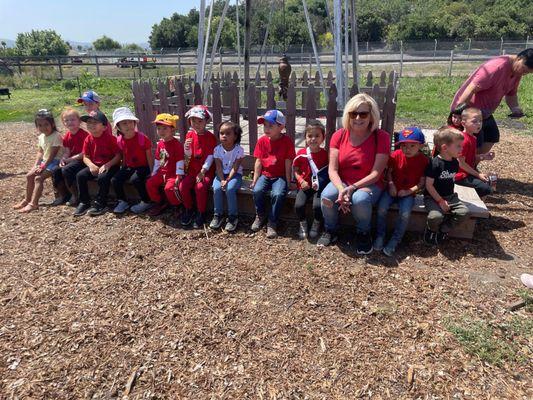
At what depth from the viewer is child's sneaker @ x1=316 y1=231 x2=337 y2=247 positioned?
13.3 feet

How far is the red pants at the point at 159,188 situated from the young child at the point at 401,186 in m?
2.21

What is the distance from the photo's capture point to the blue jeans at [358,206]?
3768 mm

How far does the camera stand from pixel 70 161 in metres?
5.05

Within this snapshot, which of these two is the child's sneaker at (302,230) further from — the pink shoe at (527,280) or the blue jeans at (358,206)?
the pink shoe at (527,280)

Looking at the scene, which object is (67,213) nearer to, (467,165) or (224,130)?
(224,130)

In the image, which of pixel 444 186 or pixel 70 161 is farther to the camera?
pixel 70 161

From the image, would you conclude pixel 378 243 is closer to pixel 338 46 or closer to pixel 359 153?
pixel 359 153

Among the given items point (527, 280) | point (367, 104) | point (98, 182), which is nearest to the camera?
point (527, 280)

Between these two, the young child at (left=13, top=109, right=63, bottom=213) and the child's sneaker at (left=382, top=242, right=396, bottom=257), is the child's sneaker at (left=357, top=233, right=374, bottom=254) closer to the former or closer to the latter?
the child's sneaker at (left=382, top=242, right=396, bottom=257)

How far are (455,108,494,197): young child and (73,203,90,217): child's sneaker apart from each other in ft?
14.2

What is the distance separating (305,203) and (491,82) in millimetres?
2771

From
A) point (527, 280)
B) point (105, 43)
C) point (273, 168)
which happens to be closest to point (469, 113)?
point (527, 280)

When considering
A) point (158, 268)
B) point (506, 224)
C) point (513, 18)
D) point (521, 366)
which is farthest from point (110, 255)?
point (513, 18)

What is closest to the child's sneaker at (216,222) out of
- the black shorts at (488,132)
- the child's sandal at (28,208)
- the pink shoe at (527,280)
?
the child's sandal at (28,208)
